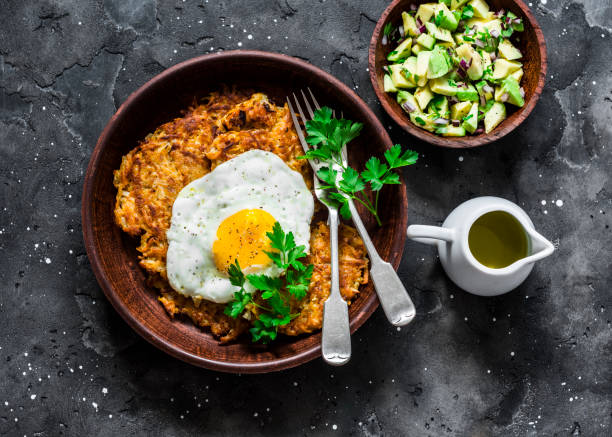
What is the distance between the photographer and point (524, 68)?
3.54 meters

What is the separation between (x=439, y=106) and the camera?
343cm

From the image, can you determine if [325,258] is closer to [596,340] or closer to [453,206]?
[453,206]

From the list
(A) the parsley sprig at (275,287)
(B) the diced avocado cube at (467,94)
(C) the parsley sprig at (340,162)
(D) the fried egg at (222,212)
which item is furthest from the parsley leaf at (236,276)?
(B) the diced avocado cube at (467,94)

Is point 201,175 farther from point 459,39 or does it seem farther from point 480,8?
point 480,8

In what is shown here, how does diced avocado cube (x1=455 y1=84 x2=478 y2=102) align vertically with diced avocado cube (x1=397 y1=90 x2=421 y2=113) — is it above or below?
above

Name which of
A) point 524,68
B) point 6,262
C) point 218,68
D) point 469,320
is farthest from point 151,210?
point 524,68

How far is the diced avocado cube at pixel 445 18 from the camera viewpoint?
3.41 metres

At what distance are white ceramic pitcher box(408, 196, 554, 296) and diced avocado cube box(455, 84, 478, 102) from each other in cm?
60

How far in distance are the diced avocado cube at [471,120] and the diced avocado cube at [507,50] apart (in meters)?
0.38

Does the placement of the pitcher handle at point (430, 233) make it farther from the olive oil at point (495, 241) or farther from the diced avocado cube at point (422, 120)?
the diced avocado cube at point (422, 120)

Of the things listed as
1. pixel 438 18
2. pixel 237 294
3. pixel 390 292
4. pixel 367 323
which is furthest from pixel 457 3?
pixel 237 294

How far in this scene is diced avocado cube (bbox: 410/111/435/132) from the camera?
339 centimetres

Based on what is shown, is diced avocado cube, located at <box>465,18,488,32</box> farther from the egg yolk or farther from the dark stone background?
the egg yolk

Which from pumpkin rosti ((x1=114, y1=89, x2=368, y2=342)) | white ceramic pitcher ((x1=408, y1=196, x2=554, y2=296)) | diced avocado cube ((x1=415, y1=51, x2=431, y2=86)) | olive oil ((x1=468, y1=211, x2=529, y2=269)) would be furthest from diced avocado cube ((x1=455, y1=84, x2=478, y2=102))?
pumpkin rosti ((x1=114, y1=89, x2=368, y2=342))
